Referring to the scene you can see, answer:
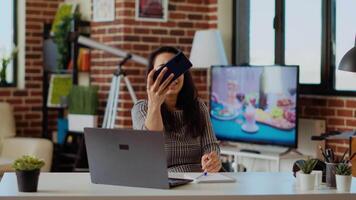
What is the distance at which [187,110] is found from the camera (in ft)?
11.5

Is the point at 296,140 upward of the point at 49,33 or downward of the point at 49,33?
downward

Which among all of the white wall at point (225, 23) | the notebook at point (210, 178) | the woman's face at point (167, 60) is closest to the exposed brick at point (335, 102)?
the white wall at point (225, 23)

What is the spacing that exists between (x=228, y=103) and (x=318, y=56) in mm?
797

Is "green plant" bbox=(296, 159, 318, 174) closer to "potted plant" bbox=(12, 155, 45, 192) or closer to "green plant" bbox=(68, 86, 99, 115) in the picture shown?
"potted plant" bbox=(12, 155, 45, 192)

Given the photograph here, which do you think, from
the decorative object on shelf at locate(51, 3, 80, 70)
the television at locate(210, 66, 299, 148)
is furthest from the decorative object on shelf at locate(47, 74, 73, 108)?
the television at locate(210, 66, 299, 148)

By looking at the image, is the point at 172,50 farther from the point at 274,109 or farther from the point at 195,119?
the point at 274,109

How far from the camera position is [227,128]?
567 centimetres

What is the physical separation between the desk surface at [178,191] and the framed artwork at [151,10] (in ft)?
10.4

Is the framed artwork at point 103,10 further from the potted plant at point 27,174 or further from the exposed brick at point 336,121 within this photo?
the potted plant at point 27,174

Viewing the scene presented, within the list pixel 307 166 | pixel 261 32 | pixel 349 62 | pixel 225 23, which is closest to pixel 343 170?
pixel 307 166

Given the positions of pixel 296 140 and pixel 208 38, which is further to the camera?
pixel 208 38

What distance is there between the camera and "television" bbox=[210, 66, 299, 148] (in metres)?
5.12

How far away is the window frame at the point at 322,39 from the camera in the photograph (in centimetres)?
518

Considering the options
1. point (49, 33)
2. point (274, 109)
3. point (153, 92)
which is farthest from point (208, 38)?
point (153, 92)
